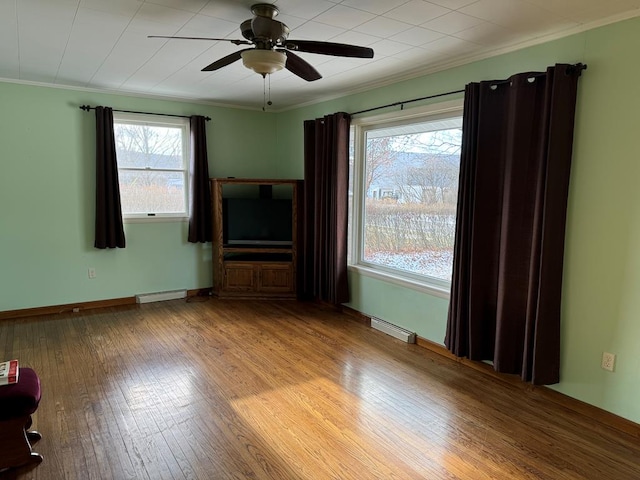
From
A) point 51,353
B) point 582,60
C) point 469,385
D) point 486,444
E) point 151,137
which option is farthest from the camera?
point 151,137

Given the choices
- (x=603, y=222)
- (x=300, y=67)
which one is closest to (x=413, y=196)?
(x=603, y=222)

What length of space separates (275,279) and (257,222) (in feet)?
2.45

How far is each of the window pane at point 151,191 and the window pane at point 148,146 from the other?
102mm

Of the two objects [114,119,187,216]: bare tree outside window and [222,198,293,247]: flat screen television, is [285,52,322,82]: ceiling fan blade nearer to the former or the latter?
[222,198,293,247]: flat screen television

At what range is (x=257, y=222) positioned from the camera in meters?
5.22

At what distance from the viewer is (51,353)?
3484mm

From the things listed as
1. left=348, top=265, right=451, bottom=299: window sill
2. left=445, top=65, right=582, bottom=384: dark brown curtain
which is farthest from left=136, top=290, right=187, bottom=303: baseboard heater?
left=445, top=65, right=582, bottom=384: dark brown curtain

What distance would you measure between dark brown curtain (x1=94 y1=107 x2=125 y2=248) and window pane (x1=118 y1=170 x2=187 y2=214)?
0.20 metres

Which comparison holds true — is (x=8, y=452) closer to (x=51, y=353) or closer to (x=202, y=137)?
(x=51, y=353)

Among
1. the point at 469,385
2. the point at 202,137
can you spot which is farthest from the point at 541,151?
the point at 202,137

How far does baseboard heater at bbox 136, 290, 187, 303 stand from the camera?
16.3ft

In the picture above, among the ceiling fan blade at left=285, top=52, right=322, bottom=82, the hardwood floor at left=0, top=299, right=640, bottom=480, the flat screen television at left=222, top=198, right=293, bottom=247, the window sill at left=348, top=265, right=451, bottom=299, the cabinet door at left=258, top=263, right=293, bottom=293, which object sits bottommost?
the hardwood floor at left=0, top=299, right=640, bottom=480

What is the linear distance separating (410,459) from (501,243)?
1.55 m

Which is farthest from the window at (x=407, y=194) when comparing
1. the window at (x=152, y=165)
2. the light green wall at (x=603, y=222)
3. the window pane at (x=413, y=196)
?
the window at (x=152, y=165)
